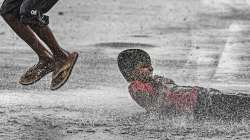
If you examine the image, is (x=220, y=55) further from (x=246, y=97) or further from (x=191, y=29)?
(x=246, y=97)

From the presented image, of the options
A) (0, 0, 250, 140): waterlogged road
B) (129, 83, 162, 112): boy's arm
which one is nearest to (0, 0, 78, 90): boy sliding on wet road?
(0, 0, 250, 140): waterlogged road

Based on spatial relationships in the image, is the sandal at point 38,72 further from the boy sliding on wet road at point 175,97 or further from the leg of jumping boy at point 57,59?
the boy sliding on wet road at point 175,97

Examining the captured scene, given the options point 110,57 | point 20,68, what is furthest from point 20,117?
point 110,57

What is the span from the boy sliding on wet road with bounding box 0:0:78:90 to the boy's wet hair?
48 centimetres

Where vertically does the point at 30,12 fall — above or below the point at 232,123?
above

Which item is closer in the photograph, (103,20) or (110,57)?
(110,57)

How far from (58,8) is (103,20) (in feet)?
7.94

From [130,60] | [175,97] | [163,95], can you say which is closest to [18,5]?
[130,60]

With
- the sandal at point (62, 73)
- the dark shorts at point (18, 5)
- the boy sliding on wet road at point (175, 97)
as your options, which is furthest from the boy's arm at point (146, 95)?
the dark shorts at point (18, 5)

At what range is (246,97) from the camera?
7.59 metres

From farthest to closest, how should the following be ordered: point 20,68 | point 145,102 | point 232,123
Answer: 1. point 20,68
2. point 145,102
3. point 232,123

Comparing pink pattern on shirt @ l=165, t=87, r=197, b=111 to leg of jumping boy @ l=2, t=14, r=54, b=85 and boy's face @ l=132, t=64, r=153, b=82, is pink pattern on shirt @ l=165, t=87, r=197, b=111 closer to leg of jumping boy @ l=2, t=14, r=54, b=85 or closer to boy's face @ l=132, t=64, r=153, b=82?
boy's face @ l=132, t=64, r=153, b=82

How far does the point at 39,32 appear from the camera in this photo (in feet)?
27.4

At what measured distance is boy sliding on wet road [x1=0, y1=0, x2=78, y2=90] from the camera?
821 cm
